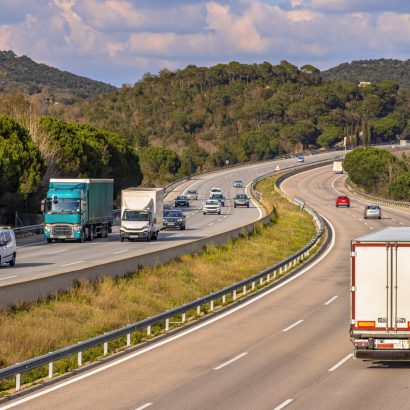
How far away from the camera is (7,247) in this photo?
4106 centimetres

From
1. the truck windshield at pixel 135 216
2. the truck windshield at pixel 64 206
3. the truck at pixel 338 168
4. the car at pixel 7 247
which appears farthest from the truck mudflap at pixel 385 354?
the truck at pixel 338 168

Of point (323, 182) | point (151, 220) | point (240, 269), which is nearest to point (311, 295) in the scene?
point (240, 269)

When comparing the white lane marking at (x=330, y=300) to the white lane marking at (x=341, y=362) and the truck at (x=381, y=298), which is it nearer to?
the white lane marking at (x=341, y=362)

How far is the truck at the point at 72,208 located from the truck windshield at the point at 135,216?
1.97 meters

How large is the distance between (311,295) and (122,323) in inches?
399

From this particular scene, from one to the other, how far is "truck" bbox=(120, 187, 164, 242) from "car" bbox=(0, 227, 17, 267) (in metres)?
A: 15.7

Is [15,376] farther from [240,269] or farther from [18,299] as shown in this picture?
[240,269]

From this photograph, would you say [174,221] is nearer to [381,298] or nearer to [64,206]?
[64,206]

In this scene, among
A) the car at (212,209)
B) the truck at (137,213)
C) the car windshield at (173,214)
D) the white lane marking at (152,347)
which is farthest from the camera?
the car at (212,209)

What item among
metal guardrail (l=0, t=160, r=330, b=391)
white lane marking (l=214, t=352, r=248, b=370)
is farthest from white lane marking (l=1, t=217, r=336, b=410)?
white lane marking (l=214, t=352, r=248, b=370)

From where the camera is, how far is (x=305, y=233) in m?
71.8

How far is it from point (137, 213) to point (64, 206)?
14.2 feet

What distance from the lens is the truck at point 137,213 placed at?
5738 centimetres

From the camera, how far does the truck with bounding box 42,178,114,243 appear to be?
Answer: 183 ft
